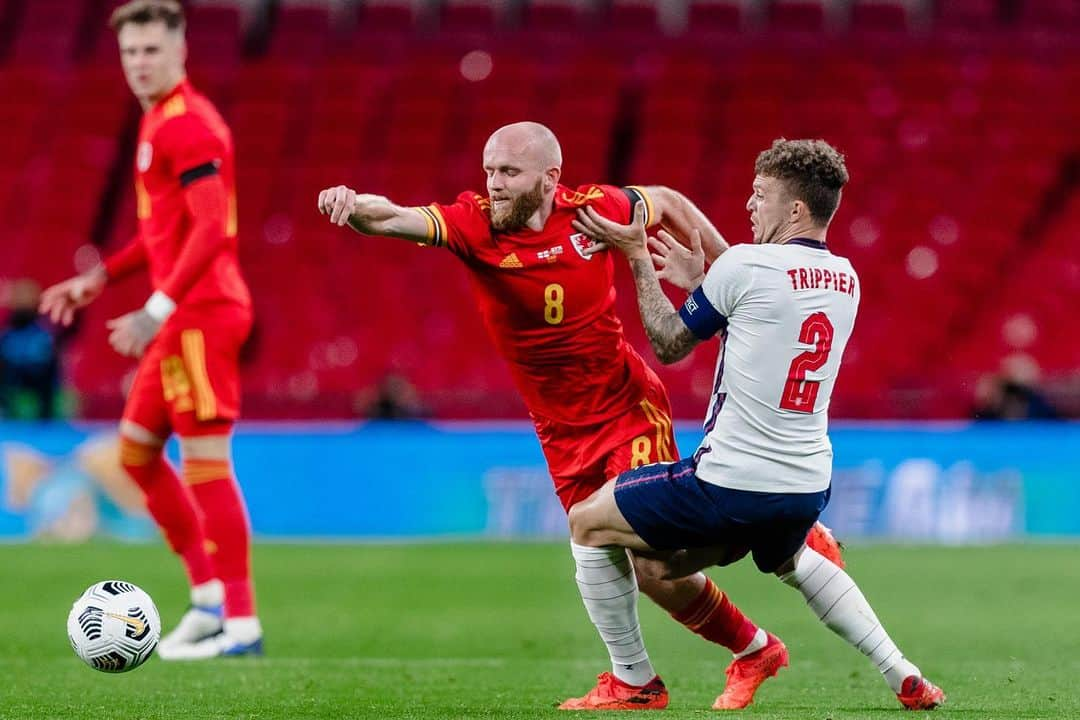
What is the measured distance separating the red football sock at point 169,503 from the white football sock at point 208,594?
0.09 feet

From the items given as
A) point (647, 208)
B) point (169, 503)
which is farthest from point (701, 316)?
point (169, 503)

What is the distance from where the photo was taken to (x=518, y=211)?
18.8 ft

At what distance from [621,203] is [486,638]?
10.3 feet

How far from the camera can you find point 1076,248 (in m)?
18.5

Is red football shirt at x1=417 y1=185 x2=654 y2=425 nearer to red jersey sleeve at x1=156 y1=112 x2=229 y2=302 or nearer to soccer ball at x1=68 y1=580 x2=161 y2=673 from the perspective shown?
soccer ball at x1=68 y1=580 x2=161 y2=673

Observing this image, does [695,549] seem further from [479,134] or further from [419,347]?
[479,134]

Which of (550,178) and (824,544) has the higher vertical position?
(550,178)

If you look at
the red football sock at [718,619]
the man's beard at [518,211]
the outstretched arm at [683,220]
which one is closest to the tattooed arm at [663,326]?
the man's beard at [518,211]

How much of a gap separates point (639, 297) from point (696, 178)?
1463 cm

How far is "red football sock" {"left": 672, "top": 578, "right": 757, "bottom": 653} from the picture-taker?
5844 millimetres

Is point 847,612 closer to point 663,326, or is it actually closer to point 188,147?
point 663,326

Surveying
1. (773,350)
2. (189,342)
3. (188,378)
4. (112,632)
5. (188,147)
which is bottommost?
(112,632)

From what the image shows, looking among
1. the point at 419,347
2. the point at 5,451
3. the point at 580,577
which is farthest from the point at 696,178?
the point at 580,577

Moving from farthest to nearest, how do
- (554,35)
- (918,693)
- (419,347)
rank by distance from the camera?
(554,35) < (419,347) < (918,693)
